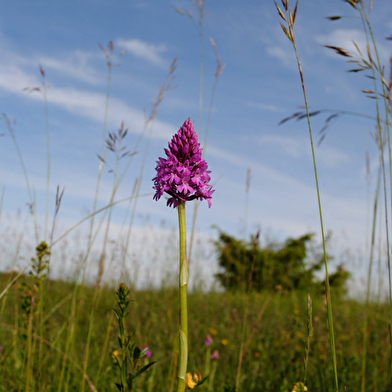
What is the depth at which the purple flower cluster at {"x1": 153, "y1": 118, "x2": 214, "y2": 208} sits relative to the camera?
1.58 meters

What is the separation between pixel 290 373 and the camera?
3.47 m

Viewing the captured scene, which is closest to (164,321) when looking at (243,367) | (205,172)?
(243,367)

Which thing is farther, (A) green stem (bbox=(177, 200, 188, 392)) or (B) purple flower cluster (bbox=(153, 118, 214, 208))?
(B) purple flower cluster (bbox=(153, 118, 214, 208))

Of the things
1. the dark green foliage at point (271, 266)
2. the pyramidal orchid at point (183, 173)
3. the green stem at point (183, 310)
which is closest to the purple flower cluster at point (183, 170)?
the pyramidal orchid at point (183, 173)

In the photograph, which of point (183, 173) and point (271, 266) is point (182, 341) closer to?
point (183, 173)

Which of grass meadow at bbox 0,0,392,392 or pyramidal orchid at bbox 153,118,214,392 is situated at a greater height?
pyramidal orchid at bbox 153,118,214,392

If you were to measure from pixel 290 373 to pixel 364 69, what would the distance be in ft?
9.09

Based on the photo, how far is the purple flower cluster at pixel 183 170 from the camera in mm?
1578

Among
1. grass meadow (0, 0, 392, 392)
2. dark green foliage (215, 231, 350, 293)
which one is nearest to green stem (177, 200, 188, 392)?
grass meadow (0, 0, 392, 392)

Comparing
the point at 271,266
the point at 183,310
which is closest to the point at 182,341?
the point at 183,310

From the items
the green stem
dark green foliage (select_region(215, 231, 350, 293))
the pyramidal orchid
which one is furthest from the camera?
dark green foliage (select_region(215, 231, 350, 293))

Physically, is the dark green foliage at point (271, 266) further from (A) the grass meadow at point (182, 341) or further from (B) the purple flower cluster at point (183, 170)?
(B) the purple flower cluster at point (183, 170)

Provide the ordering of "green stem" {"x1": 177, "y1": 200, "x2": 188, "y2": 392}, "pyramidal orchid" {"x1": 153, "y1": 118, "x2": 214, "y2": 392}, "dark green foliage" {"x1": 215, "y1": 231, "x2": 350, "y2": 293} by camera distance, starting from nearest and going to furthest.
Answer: "green stem" {"x1": 177, "y1": 200, "x2": 188, "y2": 392} < "pyramidal orchid" {"x1": 153, "y1": 118, "x2": 214, "y2": 392} < "dark green foliage" {"x1": 215, "y1": 231, "x2": 350, "y2": 293}

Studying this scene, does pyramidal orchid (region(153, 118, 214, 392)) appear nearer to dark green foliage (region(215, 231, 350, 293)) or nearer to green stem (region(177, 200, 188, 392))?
green stem (region(177, 200, 188, 392))
